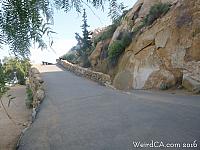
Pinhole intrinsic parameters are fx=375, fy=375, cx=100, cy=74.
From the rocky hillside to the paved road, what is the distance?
5710 millimetres

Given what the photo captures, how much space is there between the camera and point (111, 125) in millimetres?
9156

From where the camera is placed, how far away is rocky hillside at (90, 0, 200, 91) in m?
18.3

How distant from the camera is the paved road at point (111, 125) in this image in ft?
24.7

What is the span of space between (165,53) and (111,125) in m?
11.7

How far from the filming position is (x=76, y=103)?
14000mm

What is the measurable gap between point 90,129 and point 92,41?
26.6m

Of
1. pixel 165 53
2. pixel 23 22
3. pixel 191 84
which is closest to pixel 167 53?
pixel 165 53

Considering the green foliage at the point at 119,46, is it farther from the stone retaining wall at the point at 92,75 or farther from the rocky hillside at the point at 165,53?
the stone retaining wall at the point at 92,75

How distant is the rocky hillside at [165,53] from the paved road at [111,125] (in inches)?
225

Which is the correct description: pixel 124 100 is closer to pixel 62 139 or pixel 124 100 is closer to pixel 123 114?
pixel 123 114

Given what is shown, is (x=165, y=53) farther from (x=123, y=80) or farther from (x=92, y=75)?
(x=92, y=75)

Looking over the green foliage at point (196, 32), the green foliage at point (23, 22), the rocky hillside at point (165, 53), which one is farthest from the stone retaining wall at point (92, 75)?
the green foliage at point (23, 22)

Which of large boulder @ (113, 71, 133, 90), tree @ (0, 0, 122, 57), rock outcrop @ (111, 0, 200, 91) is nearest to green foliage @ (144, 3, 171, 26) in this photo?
rock outcrop @ (111, 0, 200, 91)

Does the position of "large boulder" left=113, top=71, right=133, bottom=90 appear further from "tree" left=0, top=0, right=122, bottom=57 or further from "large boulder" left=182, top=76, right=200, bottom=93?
"tree" left=0, top=0, right=122, bottom=57
